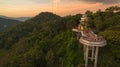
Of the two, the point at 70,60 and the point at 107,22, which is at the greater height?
the point at 107,22

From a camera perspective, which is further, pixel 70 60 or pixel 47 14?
pixel 47 14

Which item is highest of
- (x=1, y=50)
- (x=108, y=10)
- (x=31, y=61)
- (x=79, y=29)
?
(x=108, y=10)

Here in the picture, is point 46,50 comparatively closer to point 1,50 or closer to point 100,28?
point 100,28

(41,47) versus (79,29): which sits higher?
(79,29)

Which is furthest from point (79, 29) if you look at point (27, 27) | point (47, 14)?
point (47, 14)

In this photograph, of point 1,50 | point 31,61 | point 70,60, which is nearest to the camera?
point 70,60

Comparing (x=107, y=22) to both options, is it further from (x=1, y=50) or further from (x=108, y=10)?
(x=1, y=50)

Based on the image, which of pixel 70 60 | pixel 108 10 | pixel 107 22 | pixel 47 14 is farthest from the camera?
pixel 47 14

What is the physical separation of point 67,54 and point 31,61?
856 cm

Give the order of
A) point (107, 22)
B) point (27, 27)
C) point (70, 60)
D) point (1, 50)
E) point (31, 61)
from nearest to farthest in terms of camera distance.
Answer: point (70, 60) < point (31, 61) < point (107, 22) < point (1, 50) < point (27, 27)

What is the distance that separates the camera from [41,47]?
48438mm

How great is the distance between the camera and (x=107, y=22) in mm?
48344

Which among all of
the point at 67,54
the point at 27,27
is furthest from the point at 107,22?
the point at 27,27

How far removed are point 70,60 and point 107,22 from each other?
1485 centimetres
